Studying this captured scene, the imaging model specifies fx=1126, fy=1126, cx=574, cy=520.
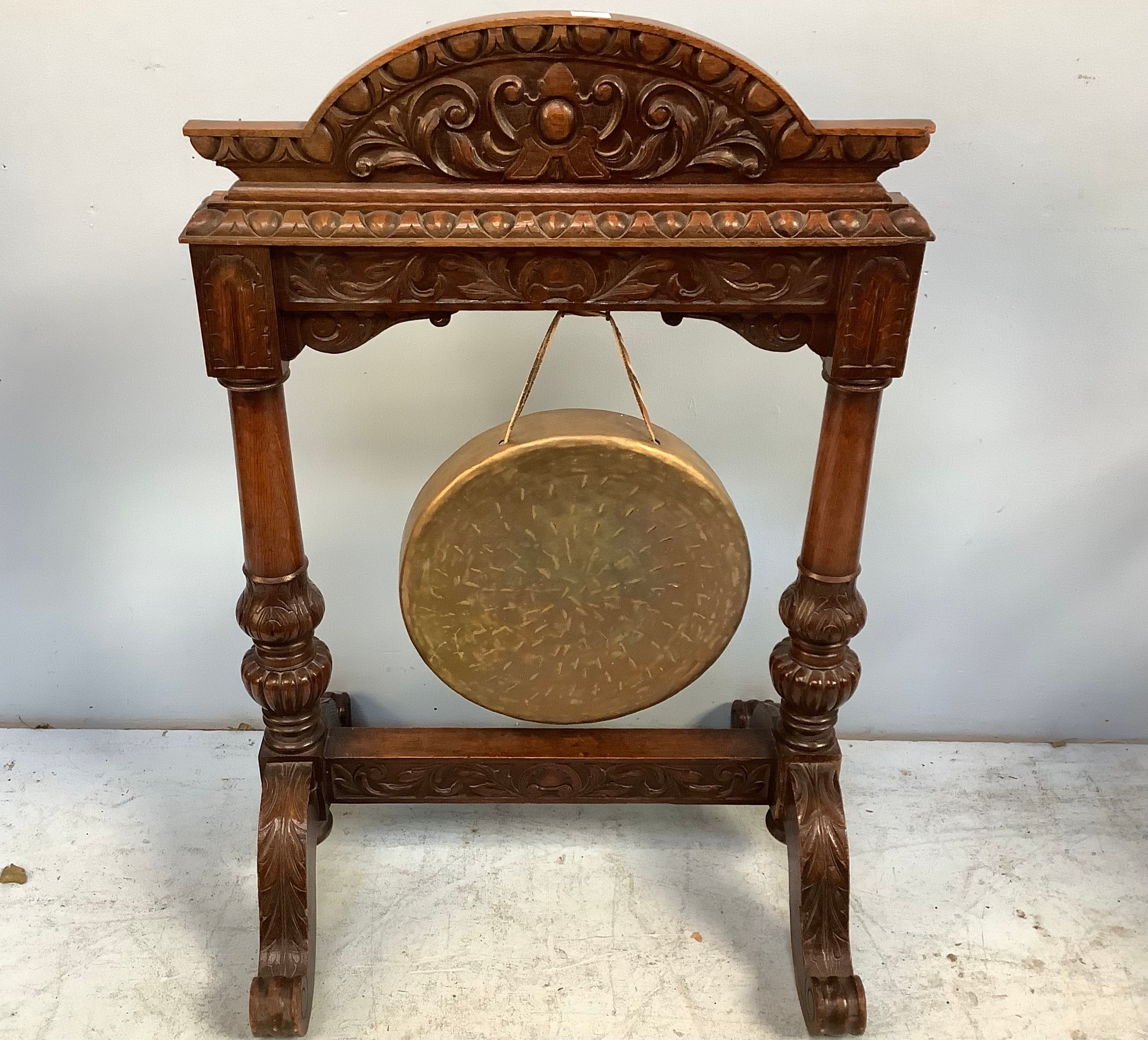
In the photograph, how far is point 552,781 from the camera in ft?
6.01

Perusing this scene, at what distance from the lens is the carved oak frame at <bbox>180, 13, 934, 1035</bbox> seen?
128cm

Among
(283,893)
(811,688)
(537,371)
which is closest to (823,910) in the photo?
(811,688)

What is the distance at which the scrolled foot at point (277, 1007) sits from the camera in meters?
1.61

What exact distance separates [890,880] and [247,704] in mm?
1280

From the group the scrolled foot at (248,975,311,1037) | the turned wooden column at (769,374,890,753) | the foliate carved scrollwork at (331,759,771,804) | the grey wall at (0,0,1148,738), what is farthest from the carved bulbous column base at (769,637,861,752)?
the scrolled foot at (248,975,311,1037)

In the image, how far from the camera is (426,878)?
6.31 ft

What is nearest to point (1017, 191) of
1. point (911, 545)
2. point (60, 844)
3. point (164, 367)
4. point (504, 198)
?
point (911, 545)

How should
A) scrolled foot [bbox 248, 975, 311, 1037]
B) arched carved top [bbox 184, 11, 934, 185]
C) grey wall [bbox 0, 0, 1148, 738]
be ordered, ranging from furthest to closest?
1. grey wall [bbox 0, 0, 1148, 738]
2. scrolled foot [bbox 248, 975, 311, 1037]
3. arched carved top [bbox 184, 11, 934, 185]

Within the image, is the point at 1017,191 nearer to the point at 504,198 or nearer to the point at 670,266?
the point at 670,266

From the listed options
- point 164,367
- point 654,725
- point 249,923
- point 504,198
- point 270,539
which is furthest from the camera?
point 654,725

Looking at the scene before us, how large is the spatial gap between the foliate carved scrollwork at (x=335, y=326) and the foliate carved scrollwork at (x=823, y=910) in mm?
922

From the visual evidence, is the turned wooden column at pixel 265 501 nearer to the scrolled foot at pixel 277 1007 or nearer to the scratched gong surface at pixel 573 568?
the scratched gong surface at pixel 573 568

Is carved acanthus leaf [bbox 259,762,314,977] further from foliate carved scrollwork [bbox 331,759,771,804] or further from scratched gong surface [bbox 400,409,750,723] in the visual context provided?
scratched gong surface [bbox 400,409,750,723]

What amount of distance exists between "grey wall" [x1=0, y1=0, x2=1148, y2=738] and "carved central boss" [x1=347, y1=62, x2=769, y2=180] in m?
→ 0.48
